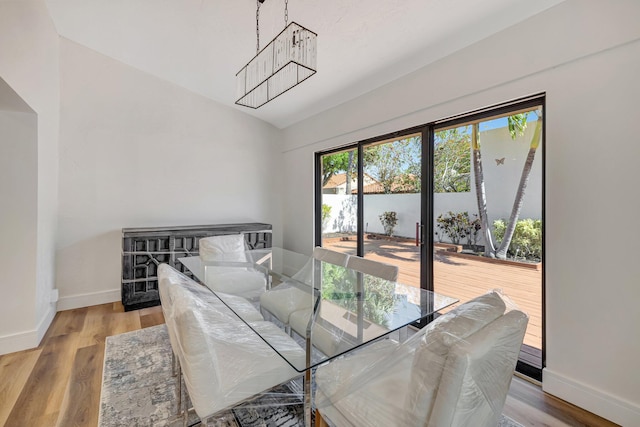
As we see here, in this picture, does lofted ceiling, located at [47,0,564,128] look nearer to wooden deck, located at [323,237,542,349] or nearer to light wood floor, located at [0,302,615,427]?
wooden deck, located at [323,237,542,349]

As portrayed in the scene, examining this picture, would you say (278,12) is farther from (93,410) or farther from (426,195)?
(93,410)

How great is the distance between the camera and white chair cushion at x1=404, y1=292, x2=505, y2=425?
0.84 m

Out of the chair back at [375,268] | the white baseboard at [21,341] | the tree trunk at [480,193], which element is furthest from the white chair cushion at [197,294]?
the tree trunk at [480,193]

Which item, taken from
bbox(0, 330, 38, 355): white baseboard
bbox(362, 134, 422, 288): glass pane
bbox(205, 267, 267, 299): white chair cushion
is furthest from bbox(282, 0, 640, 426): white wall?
bbox(0, 330, 38, 355): white baseboard

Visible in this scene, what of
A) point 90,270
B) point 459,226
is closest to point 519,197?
point 459,226

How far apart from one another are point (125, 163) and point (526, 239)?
4317 millimetres

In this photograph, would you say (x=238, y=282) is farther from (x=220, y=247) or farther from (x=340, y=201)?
(x=340, y=201)

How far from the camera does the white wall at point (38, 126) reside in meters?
1.97

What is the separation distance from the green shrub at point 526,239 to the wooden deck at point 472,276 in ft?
0.31

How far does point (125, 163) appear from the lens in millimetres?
3641

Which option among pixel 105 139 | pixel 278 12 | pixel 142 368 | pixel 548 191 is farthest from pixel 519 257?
pixel 105 139

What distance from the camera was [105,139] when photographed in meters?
3.53

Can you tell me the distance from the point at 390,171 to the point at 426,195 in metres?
0.59

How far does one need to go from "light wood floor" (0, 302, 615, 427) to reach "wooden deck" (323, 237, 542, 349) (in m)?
0.47
